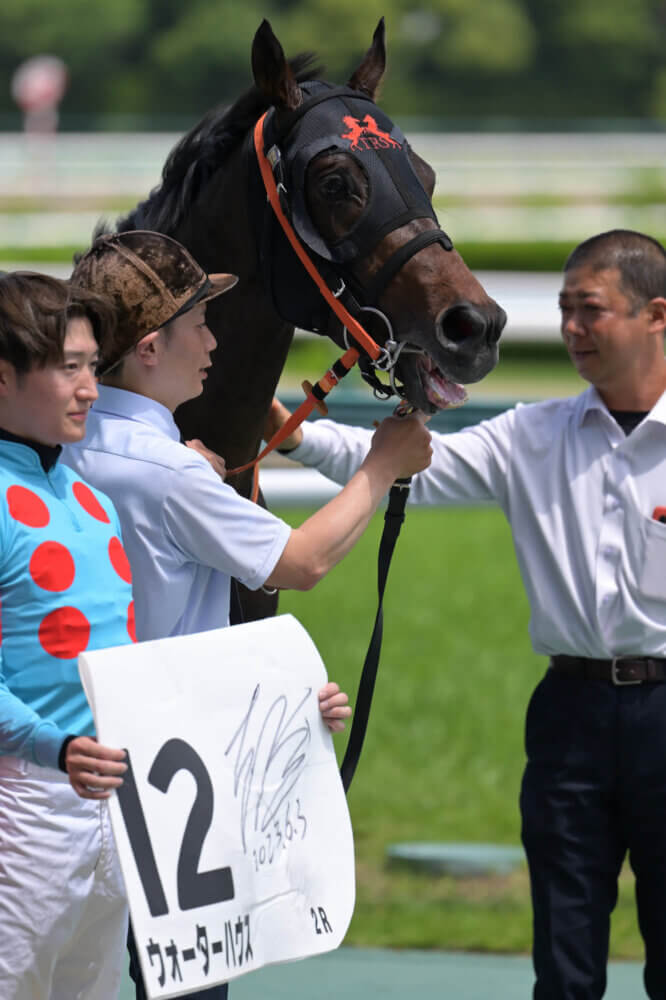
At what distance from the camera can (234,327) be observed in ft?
9.57

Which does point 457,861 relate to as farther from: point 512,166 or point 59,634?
point 512,166

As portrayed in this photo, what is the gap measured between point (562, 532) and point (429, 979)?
1.37 m

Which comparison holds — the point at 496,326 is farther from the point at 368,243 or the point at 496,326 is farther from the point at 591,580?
the point at 591,580

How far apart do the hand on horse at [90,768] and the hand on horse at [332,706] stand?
16.3 inches

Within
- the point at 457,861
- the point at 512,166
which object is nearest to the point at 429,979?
the point at 457,861

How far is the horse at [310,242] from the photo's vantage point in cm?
262

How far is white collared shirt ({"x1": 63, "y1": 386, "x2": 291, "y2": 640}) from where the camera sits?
2330 mm

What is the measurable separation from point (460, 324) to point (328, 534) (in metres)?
0.43

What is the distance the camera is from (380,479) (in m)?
2.50

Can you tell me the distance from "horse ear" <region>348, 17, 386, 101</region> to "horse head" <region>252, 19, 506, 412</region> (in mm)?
85

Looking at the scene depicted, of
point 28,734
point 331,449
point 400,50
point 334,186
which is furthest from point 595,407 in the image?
point 400,50

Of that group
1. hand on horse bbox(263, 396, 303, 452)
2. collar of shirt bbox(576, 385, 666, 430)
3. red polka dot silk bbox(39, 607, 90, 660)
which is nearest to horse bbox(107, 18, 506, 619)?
hand on horse bbox(263, 396, 303, 452)

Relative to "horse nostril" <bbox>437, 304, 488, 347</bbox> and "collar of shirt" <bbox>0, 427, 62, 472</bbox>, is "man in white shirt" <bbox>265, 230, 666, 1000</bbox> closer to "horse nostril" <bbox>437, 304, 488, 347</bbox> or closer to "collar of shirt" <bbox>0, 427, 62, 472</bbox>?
Answer: "horse nostril" <bbox>437, 304, 488, 347</bbox>

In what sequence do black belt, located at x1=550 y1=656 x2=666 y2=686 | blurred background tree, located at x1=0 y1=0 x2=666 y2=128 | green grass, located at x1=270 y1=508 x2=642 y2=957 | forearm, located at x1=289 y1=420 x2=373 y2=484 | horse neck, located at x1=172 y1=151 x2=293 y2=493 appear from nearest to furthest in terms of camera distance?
horse neck, located at x1=172 y1=151 x2=293 y2=493
black belt, located at x1=550 y1=656 x2=666 y2=686
forearm, located at x1=289 y1=420 x2=373 y2=484
green grass, located at x1=270 y1=508 x2=642 y2=957
blurred background tree, located at x1=0 y1=0 x2=666 y2=128
